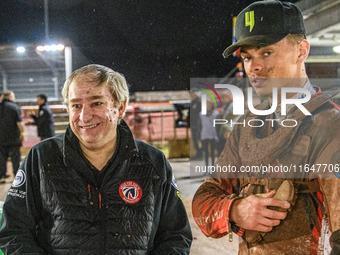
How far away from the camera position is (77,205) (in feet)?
4.53

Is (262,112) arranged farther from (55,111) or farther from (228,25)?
(55,111)

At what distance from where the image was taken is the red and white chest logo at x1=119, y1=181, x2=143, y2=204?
56.2 inches

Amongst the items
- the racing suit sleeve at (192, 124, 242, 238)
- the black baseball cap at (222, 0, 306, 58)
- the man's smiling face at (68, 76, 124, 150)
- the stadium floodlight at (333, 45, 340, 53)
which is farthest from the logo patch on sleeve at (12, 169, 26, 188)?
the stadium floodlight at (333, 45, 340, 53)

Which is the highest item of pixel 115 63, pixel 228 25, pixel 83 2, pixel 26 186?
pixel 83 2

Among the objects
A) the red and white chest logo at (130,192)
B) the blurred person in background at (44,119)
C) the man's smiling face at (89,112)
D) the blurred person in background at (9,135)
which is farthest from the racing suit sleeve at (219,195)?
the blurred person in background at (44,119)

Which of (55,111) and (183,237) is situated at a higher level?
(55,111)

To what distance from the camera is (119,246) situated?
4.57ft

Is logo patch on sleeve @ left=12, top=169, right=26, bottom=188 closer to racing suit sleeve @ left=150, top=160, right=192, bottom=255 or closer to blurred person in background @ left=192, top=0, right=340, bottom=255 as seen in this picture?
racing suit sleeve @ left=150, top=160, right=192, bottom=255

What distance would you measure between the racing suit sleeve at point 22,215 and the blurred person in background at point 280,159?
695mm

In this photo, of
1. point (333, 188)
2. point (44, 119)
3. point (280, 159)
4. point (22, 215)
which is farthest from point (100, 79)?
point (44, 119)

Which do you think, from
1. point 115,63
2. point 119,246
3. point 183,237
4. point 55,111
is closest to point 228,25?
point 115,63

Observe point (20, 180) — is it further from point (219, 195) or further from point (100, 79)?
point (219, 195)

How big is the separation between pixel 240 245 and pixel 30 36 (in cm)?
173

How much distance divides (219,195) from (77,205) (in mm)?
582
